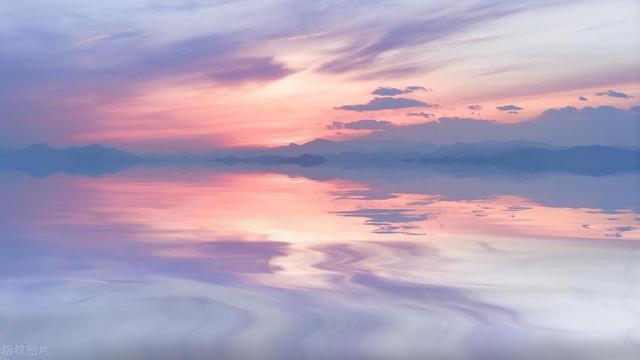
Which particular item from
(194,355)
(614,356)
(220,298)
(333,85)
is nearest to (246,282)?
(220,298)

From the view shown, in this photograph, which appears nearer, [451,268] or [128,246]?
[451,268]

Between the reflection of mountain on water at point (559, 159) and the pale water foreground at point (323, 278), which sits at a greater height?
the reflection of mountain on water at point (559, 159)

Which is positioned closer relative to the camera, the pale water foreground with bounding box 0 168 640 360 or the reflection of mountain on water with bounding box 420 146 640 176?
the pale water foreground with bounding box 0 168 640 360

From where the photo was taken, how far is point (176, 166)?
5906 millimetres

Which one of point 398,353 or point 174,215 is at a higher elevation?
point 174,215

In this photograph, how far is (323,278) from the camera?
289 centimetres

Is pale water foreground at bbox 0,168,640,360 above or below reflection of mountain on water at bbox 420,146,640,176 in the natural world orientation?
below

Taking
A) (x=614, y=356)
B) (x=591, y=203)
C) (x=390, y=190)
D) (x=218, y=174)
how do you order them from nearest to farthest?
(x=614, y=356), (x=591, y=203), (x=390, y=190), (x=218, y=174)

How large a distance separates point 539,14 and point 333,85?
1354 millimetres

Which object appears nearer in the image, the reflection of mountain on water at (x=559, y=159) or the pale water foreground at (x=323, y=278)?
the pale water foreground at (x=323, y=278)

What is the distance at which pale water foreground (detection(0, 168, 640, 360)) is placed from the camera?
2.21 meters

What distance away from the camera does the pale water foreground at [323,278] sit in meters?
2.21

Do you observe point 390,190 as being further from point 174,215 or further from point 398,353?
point 398,353

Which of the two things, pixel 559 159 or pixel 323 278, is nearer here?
pixel 323 278
